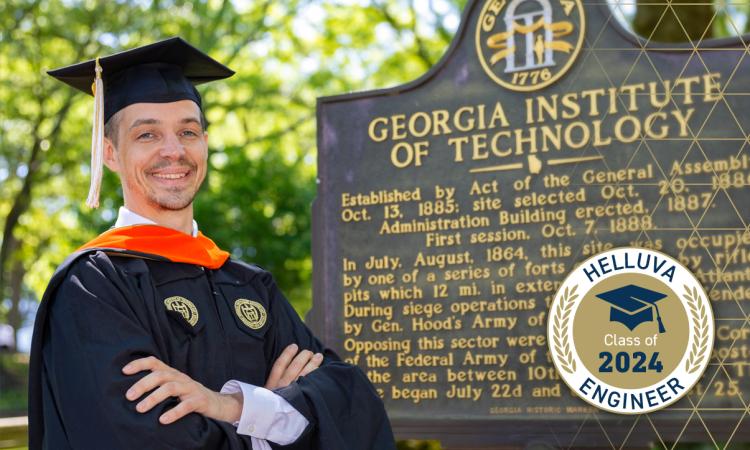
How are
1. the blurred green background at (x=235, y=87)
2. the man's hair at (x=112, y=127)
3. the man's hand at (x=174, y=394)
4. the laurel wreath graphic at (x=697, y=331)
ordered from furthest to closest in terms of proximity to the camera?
the blurred green background at (x=235, y=87), the laurel wreath graphic at (x=697, y=331), the man's hair at (x=112, y=127), the man's hand at (x=174, y=394)

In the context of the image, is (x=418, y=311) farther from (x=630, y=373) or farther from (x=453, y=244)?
(x=630, y=373)

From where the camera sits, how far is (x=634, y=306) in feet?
15.8

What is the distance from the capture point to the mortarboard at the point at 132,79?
3514 mm

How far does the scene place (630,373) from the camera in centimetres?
482

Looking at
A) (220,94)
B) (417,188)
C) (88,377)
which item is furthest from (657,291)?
(220,94)

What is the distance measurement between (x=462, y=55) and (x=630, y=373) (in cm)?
216
